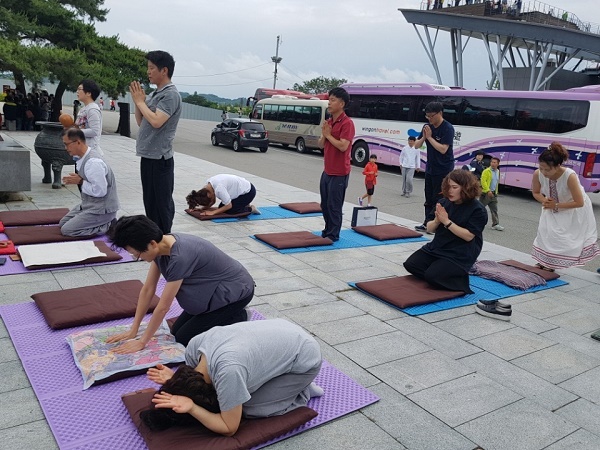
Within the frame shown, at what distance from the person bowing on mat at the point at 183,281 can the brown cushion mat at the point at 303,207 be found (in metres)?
5.34

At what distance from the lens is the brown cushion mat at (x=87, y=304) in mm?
3912

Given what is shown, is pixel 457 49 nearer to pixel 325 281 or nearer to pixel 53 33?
pixel 53 33

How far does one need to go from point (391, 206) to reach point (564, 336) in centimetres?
679

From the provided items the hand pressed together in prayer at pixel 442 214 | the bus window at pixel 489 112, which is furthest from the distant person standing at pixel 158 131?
the bus window at pixel 489 112

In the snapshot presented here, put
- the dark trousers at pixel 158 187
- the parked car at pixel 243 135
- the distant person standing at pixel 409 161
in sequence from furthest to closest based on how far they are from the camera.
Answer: the parked car at pixel 243 135 → the distant person standing at pixel 409 161 → the dark trousers at pixel 158 187

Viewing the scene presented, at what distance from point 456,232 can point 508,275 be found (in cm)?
135

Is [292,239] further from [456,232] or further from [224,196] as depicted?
[456,232]

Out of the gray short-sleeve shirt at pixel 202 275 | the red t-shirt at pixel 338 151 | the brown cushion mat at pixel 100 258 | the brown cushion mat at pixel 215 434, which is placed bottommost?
the brown cushion mat at pixel 215 434

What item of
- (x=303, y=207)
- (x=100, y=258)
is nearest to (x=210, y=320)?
(x=100, y=258)

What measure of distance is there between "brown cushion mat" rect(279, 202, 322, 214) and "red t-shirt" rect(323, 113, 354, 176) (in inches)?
81.3

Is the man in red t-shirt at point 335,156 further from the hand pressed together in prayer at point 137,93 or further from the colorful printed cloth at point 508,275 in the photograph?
the hand pressed together in prayer at point 137,93

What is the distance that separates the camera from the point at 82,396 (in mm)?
3037

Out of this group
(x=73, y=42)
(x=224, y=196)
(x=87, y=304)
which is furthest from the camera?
(x=73, y=42)

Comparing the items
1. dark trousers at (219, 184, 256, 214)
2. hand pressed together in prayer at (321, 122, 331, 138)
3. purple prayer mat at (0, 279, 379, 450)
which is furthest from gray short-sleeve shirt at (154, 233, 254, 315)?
dark trousers at (219, 184, 256, 214)
